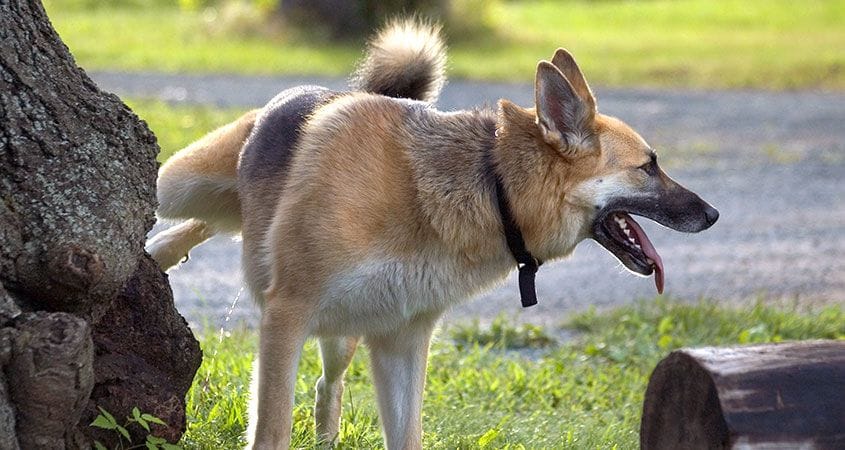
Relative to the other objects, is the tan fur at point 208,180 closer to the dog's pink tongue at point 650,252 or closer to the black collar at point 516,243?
the black collar at point 516,243

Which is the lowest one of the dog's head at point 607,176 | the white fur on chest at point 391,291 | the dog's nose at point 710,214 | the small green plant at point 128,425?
the small green plant at point 128,425

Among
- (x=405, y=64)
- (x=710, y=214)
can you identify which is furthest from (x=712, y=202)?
(x=710, y=214)

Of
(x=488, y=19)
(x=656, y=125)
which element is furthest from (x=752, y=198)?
(x=488, y=19)

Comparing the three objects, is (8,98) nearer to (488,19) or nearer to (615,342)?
(615,342)

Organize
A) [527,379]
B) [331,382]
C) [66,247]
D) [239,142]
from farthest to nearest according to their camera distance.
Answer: [527,379] → [239,142] → [331,382] → [66,247]

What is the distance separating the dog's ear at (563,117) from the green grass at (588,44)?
11.9m

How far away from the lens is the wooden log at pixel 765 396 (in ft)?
10.7

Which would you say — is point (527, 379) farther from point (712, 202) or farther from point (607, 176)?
point (712, 202)

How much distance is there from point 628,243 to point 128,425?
6.00ft

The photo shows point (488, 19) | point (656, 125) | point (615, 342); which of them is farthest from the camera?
point (488, 19)

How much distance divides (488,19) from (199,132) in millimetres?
10223

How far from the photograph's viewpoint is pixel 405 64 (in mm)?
5445

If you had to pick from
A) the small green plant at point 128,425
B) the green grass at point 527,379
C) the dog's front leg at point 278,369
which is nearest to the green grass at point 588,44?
the green grass at point 527,379

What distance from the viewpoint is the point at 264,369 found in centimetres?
439
